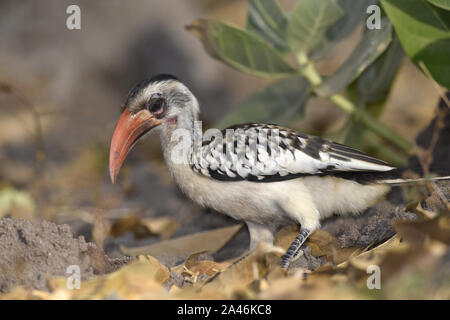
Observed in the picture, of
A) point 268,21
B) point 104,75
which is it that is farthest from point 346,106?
point 104,75

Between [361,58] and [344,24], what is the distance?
299mm

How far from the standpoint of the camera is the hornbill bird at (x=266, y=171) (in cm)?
278

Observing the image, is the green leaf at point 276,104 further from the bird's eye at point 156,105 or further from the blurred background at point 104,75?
the blurred background at point 104,75

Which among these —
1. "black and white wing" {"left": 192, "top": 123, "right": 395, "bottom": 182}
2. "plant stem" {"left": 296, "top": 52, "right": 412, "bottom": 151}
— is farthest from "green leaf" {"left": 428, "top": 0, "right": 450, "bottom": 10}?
"plant stem" {"left": 296, "top": 52, "right": 412, "bottom": 151}

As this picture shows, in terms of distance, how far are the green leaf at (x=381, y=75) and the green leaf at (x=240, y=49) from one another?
0.45m

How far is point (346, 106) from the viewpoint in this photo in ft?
12.3

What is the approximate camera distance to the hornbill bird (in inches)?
109

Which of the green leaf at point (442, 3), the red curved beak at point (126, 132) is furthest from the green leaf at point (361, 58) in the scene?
the red curved beak at point (126, 132)

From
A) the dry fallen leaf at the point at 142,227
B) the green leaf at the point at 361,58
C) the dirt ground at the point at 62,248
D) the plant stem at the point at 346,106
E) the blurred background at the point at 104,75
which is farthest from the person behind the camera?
the blurred background at the point at 104,75

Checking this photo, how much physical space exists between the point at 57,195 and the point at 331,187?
2767mm

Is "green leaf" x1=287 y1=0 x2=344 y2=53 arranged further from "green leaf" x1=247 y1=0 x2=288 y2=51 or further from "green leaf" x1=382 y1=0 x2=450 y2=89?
"green leaf" x1=382 y1=0 x2=450 y2=89

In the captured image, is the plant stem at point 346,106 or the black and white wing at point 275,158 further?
the plant stem at point 346,106

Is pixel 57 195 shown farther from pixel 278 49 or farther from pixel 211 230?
pixel 278 49
